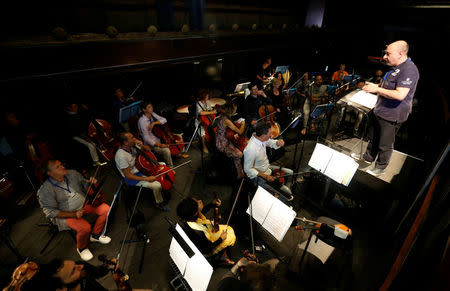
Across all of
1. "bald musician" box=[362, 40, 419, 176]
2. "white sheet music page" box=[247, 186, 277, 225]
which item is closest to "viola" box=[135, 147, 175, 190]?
"white sheet music page" box=[247, 186, 277, 225]

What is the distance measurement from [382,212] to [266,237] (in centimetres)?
191

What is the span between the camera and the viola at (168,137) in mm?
4395

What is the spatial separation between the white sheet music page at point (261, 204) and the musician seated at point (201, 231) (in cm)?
41

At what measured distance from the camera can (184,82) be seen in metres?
7.36

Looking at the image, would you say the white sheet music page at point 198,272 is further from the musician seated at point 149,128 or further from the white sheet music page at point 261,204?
the musician seated at point 149,128

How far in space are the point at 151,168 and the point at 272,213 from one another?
209 cm

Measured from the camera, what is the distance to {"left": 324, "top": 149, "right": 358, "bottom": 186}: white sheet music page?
2650 millimetres

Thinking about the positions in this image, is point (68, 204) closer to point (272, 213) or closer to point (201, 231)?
point (201, 231)

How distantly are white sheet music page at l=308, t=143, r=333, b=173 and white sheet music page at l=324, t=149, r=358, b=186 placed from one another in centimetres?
5

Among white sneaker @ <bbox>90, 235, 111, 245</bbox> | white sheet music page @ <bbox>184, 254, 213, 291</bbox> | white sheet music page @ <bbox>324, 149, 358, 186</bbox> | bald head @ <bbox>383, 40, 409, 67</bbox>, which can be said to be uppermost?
bald head @ <bbox>383, 40, 409, 67</bbox>

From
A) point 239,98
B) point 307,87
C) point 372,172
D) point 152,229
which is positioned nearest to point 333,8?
point 307,87

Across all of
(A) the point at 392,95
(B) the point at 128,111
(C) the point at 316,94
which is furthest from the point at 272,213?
(C) the point at 316,94

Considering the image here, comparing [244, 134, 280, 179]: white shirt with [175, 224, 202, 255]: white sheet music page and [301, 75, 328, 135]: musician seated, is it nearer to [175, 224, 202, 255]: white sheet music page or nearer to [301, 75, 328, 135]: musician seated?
[175, 224, 202, 255]: white sheet music page

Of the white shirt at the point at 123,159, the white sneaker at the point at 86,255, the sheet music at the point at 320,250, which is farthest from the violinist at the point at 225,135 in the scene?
the white sneaker at the point at 86,255
